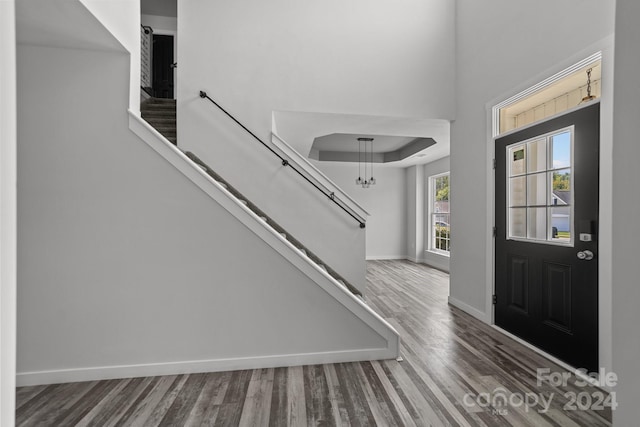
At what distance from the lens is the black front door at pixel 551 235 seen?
2.33m

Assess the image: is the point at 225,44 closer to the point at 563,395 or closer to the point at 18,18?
the point at 18,18

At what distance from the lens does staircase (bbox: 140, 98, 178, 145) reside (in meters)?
4.00

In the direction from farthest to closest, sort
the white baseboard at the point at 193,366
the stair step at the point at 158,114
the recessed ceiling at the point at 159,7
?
the recessed ceiling at the point at 159,7 → the stair step at the point at 158,114 → the white baseboard at the point at 193,366

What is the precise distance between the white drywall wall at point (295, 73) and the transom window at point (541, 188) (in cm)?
132

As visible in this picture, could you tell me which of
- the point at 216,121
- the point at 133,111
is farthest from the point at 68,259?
A: the point at 216,121

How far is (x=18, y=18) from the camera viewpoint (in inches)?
74.4

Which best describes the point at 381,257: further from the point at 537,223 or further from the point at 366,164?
the point at 537,223

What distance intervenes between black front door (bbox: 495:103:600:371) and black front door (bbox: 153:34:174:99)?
245 inches

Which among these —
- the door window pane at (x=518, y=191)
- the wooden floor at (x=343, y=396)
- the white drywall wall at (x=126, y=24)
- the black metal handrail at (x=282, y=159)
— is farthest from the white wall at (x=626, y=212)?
the black metal handrail at (x=282, y=159)

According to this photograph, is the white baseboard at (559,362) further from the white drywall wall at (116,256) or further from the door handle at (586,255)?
the white drywall wall at (116,256)

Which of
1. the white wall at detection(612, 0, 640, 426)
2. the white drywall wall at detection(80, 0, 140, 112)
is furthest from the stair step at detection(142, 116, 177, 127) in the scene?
the white wall at detection(612, 0, 640, 426)

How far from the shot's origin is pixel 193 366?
232cm

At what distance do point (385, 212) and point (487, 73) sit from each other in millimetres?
5281

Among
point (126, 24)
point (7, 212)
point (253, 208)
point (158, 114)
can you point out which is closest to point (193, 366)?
point (253, 208)
